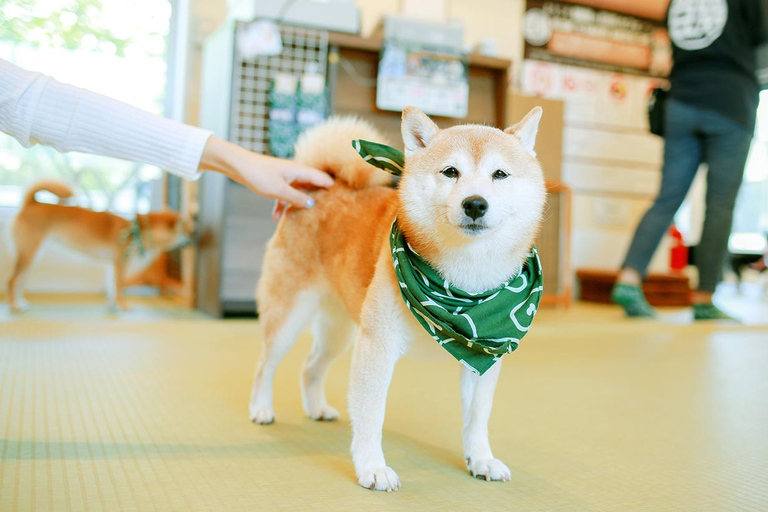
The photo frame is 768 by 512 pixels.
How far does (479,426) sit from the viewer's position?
3.77 feet

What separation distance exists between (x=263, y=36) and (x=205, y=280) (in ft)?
4.31

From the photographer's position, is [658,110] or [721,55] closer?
[721,55]

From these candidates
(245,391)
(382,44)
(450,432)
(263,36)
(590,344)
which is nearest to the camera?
(450,432)

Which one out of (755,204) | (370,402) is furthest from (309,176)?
(755,204)

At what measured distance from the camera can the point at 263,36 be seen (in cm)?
308

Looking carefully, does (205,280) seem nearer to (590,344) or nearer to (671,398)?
(590,344)

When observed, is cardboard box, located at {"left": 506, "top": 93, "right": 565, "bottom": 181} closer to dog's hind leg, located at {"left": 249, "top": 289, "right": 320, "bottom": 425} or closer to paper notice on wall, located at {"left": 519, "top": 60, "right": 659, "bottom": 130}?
paper notice on wall, located at {"left": 519, "top": 60, "right": 659, "bottom": 130}

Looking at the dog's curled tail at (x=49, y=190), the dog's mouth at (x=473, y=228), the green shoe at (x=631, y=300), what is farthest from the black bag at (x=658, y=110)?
the dog's curled tail at (x=49, y=190)

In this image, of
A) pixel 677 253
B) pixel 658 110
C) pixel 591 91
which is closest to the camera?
pixel 658 110

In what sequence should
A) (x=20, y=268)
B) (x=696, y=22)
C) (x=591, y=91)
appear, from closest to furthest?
(x=20, y=268) < (x=696, y=22) < (x=591, y=91)

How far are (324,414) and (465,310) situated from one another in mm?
560

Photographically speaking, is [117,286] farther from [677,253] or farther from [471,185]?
[677,253]

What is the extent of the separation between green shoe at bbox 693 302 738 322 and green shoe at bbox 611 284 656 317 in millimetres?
231

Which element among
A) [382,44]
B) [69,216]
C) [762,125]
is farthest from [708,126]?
[762,125]
